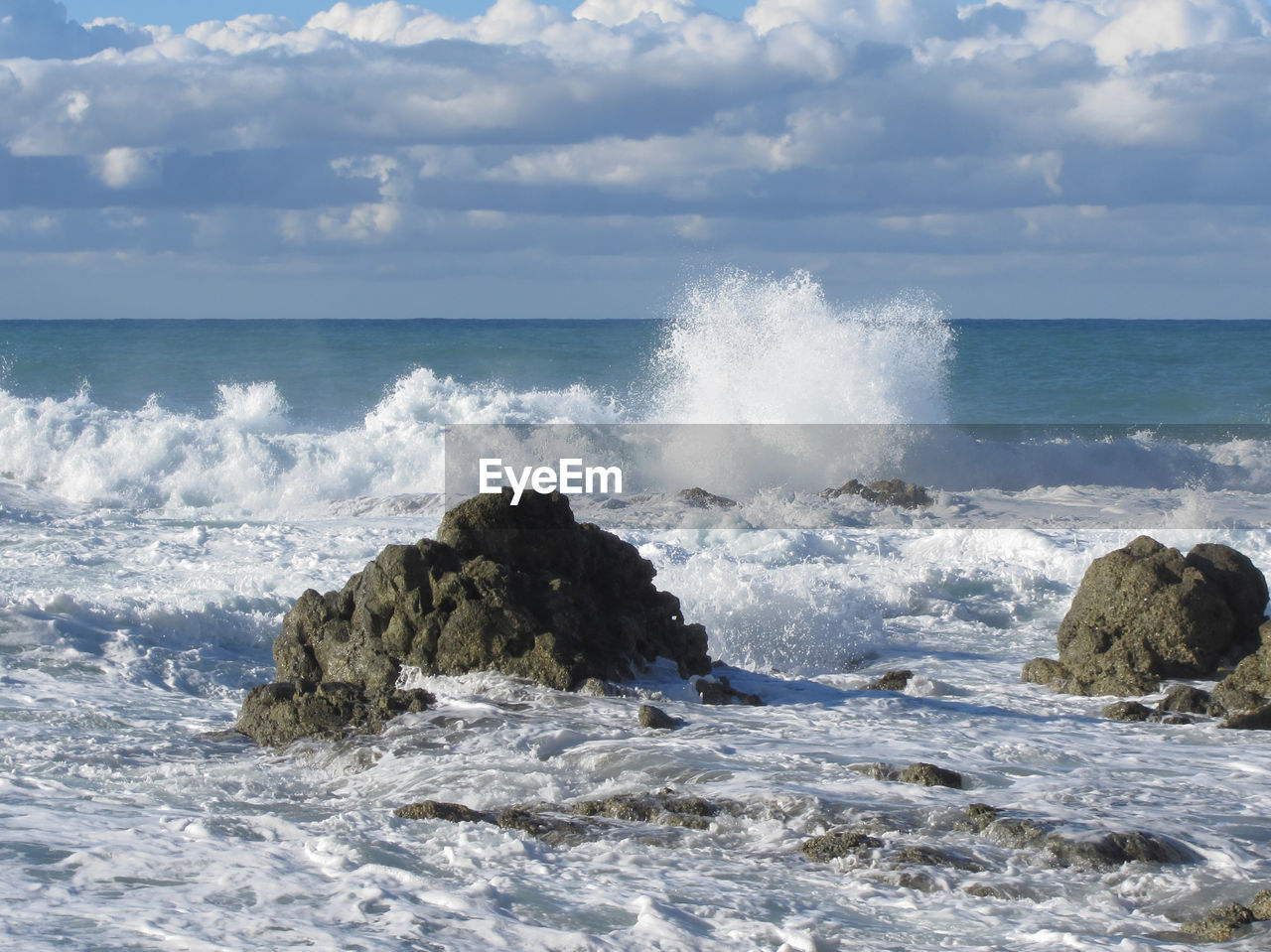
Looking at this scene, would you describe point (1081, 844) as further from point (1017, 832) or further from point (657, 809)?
point (657, 809)

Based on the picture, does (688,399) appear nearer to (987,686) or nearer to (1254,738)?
(987,686)

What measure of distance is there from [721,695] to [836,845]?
242 cm

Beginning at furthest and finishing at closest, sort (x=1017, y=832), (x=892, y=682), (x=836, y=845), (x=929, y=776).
A: 1. (x=892, y=682)
2. (x=929, y=776)
3. (x=1017, y=832)
4. (x=836, y=845)

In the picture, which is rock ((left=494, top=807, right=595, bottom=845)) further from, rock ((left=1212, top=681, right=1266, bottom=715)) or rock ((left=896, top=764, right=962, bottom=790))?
rock ((left=1212, top=681, right=1266, bottom=715))

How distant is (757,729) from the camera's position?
22.8 ft

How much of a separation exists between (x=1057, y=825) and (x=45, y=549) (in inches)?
421

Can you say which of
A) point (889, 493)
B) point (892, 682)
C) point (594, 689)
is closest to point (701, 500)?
point (889, 493)

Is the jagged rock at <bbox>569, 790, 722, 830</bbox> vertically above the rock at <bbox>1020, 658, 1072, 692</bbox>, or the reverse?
the rock at <bbox>1020, 658, 1072, 692</bbox>

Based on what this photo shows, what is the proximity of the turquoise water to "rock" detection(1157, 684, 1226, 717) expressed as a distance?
20.6m

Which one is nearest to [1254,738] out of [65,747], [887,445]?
[65,747]

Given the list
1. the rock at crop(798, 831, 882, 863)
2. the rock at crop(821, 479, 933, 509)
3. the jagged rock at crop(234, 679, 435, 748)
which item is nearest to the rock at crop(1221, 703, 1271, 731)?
the rock at crop(798, 831, 882, 863)

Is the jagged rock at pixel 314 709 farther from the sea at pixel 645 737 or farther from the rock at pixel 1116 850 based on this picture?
the rock at pixel 1116 850

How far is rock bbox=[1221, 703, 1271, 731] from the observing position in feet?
23.7

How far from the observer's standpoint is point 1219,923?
4.55 m
